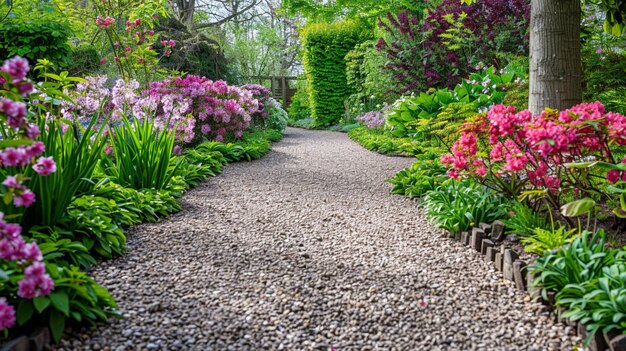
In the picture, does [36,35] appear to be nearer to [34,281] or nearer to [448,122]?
[448,122]

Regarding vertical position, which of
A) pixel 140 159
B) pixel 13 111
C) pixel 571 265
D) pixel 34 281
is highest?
pixel 13 111

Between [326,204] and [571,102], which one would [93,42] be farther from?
[571,102]

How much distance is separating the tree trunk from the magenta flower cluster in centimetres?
66

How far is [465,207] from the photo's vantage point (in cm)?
309

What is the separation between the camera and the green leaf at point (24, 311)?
5.31ft

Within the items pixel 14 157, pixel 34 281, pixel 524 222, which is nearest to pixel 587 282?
pixel 524 222

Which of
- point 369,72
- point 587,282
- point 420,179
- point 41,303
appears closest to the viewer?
point 41,303

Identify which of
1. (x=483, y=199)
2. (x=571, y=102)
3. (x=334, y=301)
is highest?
(x=571, y=102)

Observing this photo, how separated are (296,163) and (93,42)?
5915mm

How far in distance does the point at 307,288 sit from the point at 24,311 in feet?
3.89

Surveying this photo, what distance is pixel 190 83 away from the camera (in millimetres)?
6672

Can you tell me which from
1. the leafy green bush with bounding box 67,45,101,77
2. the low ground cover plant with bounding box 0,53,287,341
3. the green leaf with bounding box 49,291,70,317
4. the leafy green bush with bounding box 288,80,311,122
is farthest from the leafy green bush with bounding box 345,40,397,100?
the green leaf with bounding box 49,291,70,317

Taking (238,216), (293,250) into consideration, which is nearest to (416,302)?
(293,250)

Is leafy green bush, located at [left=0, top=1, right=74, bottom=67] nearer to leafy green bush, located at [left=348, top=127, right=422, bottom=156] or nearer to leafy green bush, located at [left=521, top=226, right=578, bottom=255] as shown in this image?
leafy green bush, located at [left=348, top=127, right=422, bottom=156]
